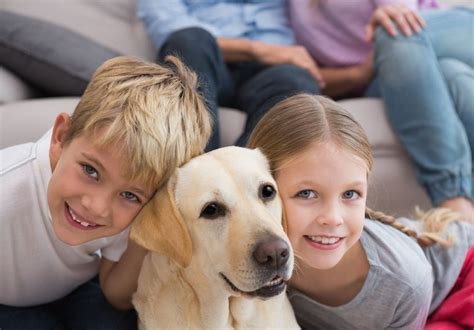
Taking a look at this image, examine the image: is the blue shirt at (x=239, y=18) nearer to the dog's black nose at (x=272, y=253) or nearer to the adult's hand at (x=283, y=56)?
the adult's hand at (x=283, y=56)

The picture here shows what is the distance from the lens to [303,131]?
1.14 m

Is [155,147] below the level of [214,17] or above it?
above

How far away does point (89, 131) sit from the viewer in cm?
107

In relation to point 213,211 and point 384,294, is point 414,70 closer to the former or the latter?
point 384,294

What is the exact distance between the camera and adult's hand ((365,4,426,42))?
186 cm

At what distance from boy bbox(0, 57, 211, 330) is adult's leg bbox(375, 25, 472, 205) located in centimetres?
82

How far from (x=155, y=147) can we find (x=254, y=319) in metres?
0.39

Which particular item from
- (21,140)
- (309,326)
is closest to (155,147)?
(309,326)

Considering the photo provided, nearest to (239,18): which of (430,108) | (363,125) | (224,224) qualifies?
(363,125)

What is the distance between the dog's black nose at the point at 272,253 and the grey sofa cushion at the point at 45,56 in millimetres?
1068

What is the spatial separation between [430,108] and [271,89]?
0.48 m

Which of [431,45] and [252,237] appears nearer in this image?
[252,237]

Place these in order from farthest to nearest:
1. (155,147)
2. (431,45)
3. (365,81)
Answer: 1. (365,81)
2. (431,45)
3. (155,147)

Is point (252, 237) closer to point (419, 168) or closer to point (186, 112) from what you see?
point (186, 112)
